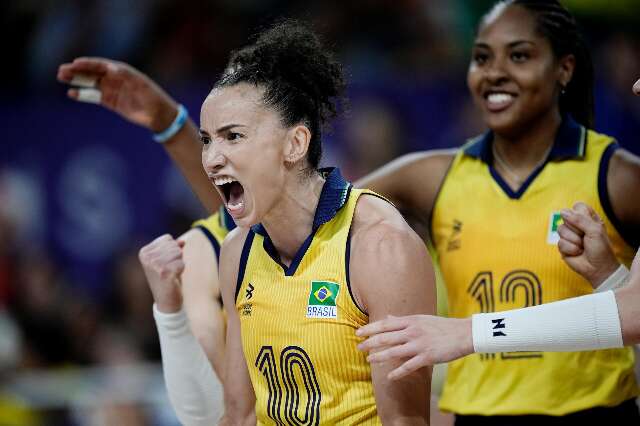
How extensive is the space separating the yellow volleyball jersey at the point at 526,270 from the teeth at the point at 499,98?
0.22 m

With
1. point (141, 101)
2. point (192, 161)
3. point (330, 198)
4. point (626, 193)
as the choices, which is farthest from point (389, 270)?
point (141, 101)

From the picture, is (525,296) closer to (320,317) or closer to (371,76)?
(320,317)

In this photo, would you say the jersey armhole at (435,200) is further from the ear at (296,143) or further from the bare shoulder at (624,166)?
the ear at (296,143)

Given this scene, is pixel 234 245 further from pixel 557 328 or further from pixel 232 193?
pixel 557 328

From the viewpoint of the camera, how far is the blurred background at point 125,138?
6.46 meters

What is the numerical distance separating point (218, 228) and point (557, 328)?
1.45 meters

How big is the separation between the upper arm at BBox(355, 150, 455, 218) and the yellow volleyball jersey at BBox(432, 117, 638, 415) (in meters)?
0.09

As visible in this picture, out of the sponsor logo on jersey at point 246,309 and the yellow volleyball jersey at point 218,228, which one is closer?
the sponsor logo on jersey at point 246,309

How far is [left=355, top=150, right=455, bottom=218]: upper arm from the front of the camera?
4051mm

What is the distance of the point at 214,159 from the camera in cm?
315

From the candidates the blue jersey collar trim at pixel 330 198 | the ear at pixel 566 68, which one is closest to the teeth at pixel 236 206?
the blue jersey collar trim at pixel 330 198

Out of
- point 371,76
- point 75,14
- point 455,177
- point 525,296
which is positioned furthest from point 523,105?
point 75,14

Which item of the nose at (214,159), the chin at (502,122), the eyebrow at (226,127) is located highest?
the chin at (502,122)

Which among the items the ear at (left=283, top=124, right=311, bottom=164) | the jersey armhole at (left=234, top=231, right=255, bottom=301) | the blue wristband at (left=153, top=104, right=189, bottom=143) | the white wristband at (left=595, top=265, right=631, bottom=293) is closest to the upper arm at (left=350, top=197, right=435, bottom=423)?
the ear at (left=283, top=124, right=311, bottom=164)
